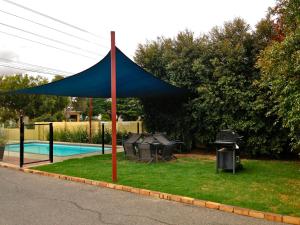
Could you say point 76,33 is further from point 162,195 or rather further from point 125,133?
point 162,195

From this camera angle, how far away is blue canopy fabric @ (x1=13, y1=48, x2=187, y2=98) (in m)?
8.68

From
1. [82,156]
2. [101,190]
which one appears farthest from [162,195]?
[82,156]

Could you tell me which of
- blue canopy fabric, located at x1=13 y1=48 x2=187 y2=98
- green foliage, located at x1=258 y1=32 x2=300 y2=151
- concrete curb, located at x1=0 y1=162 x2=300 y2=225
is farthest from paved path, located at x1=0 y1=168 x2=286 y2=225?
blue canopy fabric, located at x1=13 y1=48 x2=187 y2=98

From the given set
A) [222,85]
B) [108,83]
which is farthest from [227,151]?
[108,83]

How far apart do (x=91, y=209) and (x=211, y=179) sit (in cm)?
297

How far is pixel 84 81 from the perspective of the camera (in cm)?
972

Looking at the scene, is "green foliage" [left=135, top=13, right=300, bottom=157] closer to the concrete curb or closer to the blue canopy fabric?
the blue canopy fabric

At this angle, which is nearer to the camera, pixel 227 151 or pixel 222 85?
pixel 227 151

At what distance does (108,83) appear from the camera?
1046cm

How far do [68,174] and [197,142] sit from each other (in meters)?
5.98

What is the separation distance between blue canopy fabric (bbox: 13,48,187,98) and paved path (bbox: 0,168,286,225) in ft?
10.3

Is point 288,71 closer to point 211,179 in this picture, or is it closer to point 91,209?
point 211,179

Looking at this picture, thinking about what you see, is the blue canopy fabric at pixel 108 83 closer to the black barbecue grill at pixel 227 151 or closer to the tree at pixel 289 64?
the black barbecue grill at pixel 227 151

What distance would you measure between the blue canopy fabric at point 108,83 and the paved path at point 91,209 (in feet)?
10.3
